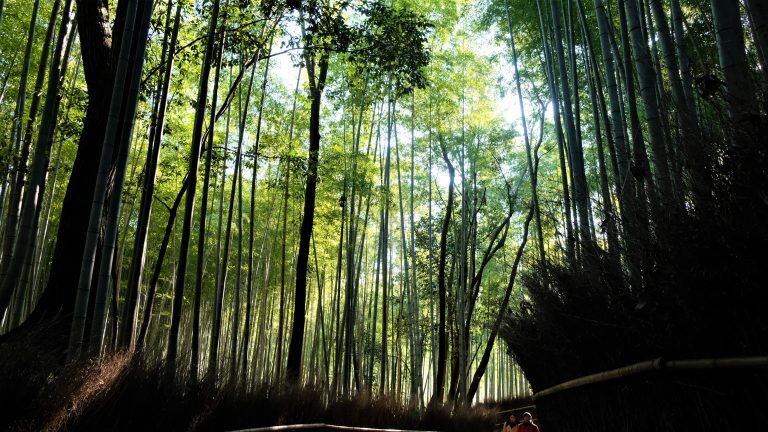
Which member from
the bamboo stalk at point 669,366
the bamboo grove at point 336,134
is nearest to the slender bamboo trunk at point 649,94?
the bamboo grove at point 336,134

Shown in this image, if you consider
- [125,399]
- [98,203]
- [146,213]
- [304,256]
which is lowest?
[125,399]

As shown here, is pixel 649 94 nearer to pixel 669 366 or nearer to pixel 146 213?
pixel 669 366

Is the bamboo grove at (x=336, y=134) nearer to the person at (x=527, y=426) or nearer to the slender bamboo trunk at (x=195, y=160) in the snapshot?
the slender bamboo trunk at (x=195, y=160)

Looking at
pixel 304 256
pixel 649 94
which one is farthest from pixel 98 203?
pixel 304 256

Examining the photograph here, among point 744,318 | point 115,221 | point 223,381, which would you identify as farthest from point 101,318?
point 744,318

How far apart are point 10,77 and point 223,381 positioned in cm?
539

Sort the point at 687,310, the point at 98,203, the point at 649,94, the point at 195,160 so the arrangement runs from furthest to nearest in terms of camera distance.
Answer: the point at 195,160
the point at 98,203
the point at 649,94
the point at 687,310

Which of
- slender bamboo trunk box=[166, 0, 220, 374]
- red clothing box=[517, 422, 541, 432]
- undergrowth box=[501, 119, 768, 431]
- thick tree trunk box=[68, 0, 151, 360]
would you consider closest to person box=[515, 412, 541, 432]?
red clothing box=[517, 422, 541, 432]

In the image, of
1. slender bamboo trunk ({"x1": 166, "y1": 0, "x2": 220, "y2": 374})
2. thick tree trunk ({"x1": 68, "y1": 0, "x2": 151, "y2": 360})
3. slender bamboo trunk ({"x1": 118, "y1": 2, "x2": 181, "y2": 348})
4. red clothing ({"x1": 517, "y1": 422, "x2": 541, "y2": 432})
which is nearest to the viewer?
thick tree trunk ({"x1": 68, "y1": 0, "x2": 151, "y2": 360})

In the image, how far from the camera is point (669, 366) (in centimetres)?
150

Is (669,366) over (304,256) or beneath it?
beneath

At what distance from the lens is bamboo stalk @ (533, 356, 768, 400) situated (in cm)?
119

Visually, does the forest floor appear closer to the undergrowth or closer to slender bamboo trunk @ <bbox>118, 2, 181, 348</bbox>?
slender bamboo trunk @ <bbox>118, 2, 181, 348</bbox>

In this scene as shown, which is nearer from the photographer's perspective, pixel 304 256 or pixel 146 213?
pixel 146 213
